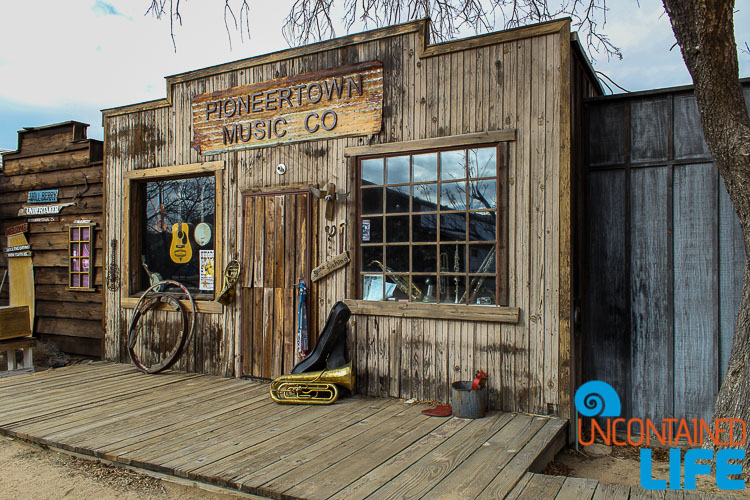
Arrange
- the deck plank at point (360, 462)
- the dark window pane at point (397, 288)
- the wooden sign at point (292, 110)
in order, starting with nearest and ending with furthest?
the deck plank at point (360, 462)
the dark window pane at point (397, 288)
the wooden sign at point (292, 110)

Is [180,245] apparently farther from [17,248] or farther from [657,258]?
[657,258]

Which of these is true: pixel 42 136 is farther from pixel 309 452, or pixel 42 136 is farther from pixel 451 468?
pixel 451 468

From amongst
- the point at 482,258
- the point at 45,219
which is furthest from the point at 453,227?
the point at 45,219

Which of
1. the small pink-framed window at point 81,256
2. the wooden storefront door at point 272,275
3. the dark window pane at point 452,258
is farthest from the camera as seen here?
the small pink-framed window at point 81,256

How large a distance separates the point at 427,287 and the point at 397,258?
42 centimetres

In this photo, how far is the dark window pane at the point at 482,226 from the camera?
16.6 ft

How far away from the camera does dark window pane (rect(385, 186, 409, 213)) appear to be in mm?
5449

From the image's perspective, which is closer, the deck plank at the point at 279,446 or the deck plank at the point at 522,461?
the deck plank at the point at 522,461

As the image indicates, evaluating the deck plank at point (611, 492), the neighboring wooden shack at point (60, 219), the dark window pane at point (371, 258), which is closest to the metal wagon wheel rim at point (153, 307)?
the neighboring wooden shack at point (60, 219)

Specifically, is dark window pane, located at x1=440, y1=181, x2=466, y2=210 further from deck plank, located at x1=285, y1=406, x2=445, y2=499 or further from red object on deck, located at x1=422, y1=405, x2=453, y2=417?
deck plank, located at x1=285, y1=406, x2=445, y2=499

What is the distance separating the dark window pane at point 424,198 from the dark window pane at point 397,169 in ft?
0.55

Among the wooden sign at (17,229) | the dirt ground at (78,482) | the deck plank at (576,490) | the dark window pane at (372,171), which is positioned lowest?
the dirt ground at (78,482)

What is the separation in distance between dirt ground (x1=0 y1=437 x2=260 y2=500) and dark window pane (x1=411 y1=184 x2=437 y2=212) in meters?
2.99

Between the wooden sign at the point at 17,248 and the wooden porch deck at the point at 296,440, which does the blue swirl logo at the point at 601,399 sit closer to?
the wooden porch deck at the point at 296,440
